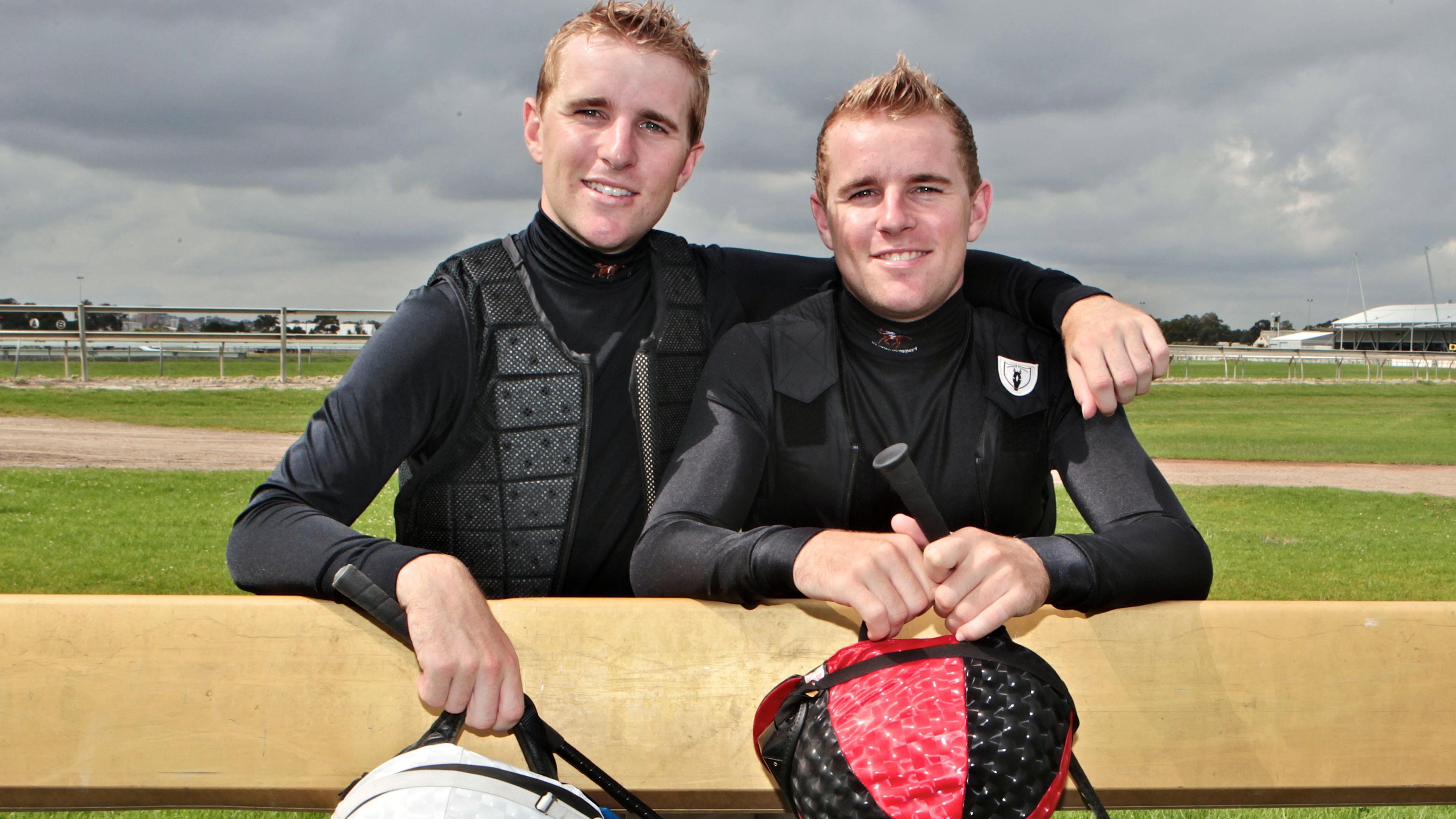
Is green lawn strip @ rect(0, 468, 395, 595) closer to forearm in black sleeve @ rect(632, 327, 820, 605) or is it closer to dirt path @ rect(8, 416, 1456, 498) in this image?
dirt path @ rect(8, 416, 1456, 498)

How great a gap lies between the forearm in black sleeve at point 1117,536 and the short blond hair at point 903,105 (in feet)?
2.08

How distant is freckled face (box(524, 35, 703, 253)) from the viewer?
225 centimetres

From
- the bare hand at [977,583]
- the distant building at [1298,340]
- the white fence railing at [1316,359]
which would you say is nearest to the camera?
the bare hand at [977,583]

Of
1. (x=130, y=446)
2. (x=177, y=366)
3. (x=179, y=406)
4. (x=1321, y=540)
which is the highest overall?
(x=177, y=366)

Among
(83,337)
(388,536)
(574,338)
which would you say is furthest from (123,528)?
(83,337)

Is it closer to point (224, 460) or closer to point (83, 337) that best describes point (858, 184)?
point (224, 460)

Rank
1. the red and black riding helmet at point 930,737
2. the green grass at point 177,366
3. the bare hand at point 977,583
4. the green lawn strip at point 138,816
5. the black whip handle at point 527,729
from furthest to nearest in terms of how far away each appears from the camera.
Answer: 1. the green grass at point 177,366
2. the green lawn strip at point 138,816
3. the black whip handle at point 527,729
4. the bare hand at point 977,583
5. the red and black riding helmet at point 930,737

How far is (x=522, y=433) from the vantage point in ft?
7.53

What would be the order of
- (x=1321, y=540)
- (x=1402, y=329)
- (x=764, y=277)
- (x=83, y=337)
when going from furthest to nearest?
(x=1402, y=329)
(x=83, y=337)
(x=1321, y=540)
(x=764, y=277)

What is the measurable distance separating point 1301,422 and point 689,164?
24352mm

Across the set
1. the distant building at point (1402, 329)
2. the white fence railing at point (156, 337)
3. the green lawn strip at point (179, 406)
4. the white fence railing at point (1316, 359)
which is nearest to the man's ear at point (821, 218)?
the green lawn strip at point (179, 406)

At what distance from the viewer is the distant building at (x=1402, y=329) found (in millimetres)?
100375

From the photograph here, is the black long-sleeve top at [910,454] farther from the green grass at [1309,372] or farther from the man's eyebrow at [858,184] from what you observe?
the green grass at [1309,372]

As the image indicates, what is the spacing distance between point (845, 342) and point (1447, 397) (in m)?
35.5
